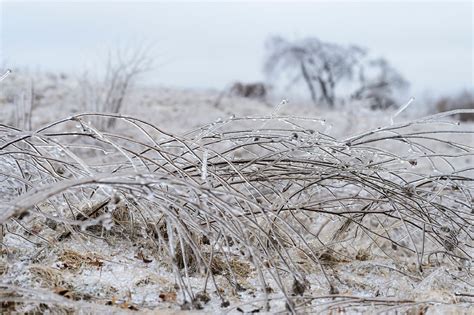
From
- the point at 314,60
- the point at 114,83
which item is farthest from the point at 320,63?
the point at 114,83

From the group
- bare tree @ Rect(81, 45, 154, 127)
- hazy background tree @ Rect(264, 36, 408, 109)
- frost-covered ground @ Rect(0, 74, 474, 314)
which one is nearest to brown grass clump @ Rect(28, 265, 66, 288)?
frost-covered ground @ Rect(0, 74, 474, 314)

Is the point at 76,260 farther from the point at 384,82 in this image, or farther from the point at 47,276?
the point at 384,82

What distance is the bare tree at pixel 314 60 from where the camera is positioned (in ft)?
98.5

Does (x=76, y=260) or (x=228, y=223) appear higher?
(x=228, y=223)

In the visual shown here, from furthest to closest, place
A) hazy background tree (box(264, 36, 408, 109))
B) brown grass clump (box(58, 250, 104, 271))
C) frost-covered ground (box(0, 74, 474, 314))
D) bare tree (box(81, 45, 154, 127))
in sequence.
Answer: hazy background tree (box(264, 36, 408, 109))
bare tree (box(81, 45, 154, 127))
brown grass clump (box(58, 250, 104, 271))
frost-covered ground (box(0, 74, 474, 314))

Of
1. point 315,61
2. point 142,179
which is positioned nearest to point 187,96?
point 315,61

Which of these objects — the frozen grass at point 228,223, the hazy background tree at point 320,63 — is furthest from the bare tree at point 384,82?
the frozen grass at point 228,223

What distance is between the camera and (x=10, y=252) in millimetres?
3000

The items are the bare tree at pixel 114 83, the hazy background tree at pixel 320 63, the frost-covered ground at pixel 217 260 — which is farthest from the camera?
the hazy background tree at pixel 320 63

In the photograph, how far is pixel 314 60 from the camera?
104 ft

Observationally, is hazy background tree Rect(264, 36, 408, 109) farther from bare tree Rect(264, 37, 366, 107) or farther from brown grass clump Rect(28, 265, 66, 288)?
brown grass clump Rect(28, 265, 66, 288)

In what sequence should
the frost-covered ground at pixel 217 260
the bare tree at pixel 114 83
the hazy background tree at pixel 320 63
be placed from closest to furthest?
the frost-covered ground at pixel 217 260 < the bare tree at pixel 114 83 < the hazy background tree at pixel 320 63

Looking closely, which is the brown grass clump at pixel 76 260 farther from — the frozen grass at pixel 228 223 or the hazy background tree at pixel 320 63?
the hazy background tree at pixel 320 63

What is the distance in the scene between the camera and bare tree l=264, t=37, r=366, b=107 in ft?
98.5
